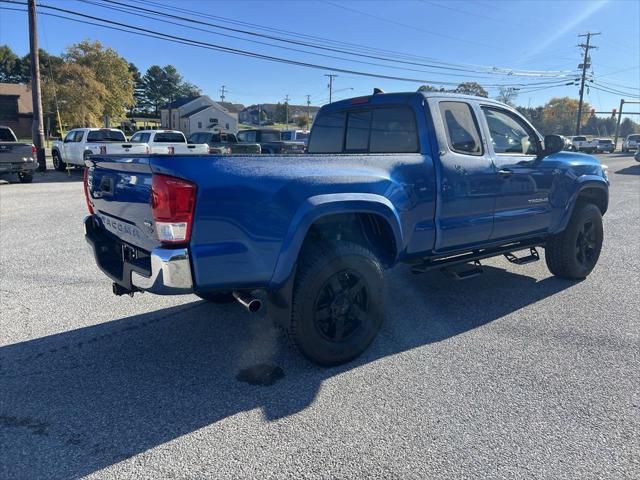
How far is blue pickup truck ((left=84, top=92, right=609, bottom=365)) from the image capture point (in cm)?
291

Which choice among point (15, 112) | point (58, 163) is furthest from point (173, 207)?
point (15, 112)

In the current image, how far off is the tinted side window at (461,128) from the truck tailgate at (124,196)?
2607 mm

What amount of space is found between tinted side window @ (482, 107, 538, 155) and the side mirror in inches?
4.3

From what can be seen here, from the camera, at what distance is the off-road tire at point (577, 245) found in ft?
18.5

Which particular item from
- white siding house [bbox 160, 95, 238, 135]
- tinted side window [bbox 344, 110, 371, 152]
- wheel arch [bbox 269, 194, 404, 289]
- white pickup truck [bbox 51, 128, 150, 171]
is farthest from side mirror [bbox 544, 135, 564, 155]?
white siding house [bbox 160, 95, 238, 135]

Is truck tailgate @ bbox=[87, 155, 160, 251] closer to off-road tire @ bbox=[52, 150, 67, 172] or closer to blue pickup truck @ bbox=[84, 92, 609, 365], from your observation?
blue pickup truck @ bbox=[84, 92, 609, 365]

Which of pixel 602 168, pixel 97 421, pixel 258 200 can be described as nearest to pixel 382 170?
pixel 258 200

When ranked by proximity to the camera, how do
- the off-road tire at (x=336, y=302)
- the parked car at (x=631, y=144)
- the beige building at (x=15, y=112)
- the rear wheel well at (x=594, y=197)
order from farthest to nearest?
the beige building at (x=15, y=112) < the parked car at (x=631, y=144) < the rear wheel well at (x=594, y=197) < the off-road tire at (x=336, y=302)

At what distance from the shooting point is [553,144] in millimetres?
5070

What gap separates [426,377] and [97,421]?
7.11 ft

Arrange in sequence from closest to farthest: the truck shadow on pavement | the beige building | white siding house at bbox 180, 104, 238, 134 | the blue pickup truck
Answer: the truck shadow on pavement
the blue pickup truck
the beige building
white siding house at bbox 180, 104, 238, 134

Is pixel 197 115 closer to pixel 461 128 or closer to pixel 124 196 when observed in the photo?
pixel 461 128

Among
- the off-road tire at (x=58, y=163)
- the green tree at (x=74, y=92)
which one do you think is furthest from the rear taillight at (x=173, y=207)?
the green tree at (x=74, y=92)

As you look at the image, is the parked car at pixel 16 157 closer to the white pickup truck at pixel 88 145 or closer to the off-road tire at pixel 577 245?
the white pickup truck at pixel 88 145
